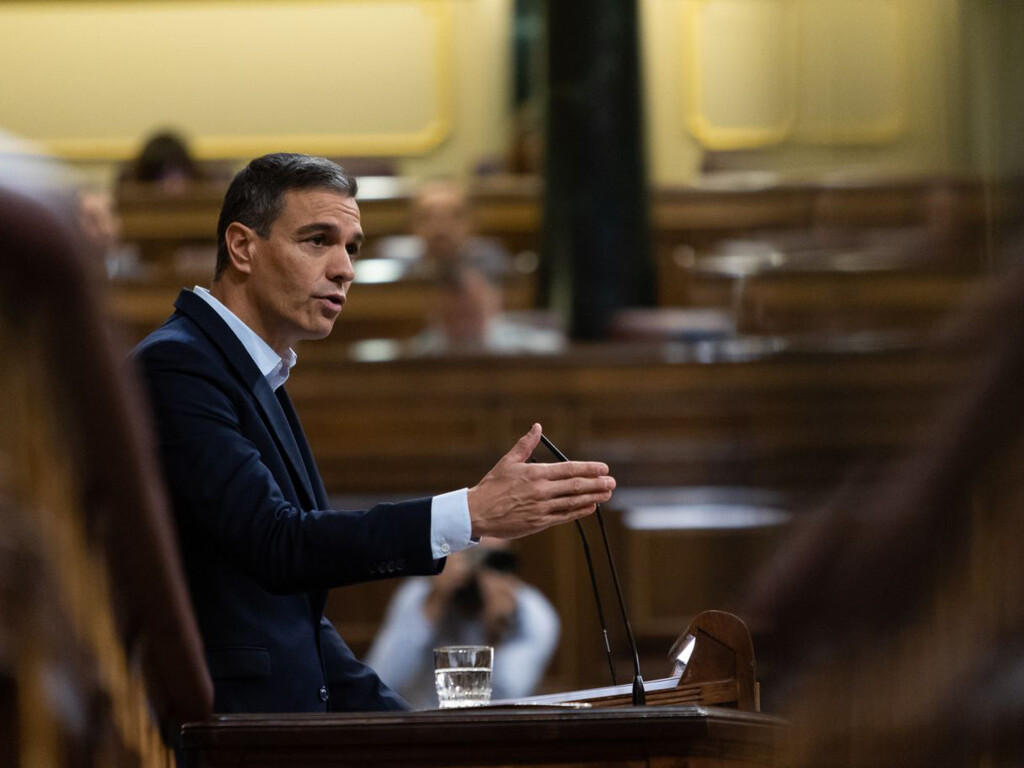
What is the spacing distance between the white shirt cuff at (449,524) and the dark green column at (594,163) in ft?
14.5

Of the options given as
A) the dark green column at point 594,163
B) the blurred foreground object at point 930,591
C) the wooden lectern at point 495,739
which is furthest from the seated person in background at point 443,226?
the blurred foreground object at point 930,591

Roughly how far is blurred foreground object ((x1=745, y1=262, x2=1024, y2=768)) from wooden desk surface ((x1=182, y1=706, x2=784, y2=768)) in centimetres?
27

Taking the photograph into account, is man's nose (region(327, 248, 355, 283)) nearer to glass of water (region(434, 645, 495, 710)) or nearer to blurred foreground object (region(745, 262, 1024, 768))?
glass of water (region(434, 645, 495, 710))

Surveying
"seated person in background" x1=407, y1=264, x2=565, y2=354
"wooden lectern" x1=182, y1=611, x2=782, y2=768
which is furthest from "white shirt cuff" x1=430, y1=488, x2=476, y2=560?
"seated person in background" x1=407, y1=264, x2=565, y2=354

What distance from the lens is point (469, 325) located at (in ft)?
17.5

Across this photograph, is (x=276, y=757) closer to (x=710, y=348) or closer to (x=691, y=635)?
(x=691, y=635)

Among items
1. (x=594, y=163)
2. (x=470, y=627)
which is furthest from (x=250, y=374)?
(x=594, y=163)

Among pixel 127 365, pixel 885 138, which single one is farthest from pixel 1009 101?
pixel 885 138

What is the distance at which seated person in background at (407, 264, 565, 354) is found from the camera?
529 centimetres

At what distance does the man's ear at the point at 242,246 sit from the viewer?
1952 mm

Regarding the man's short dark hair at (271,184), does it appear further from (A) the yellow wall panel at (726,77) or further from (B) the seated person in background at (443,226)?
(A) the yellow wall panel at (726,77)

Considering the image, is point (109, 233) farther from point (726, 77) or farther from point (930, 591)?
point (726, 77)

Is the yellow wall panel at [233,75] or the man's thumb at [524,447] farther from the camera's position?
the yellow wall panel at [233,75]

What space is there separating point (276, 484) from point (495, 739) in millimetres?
380
